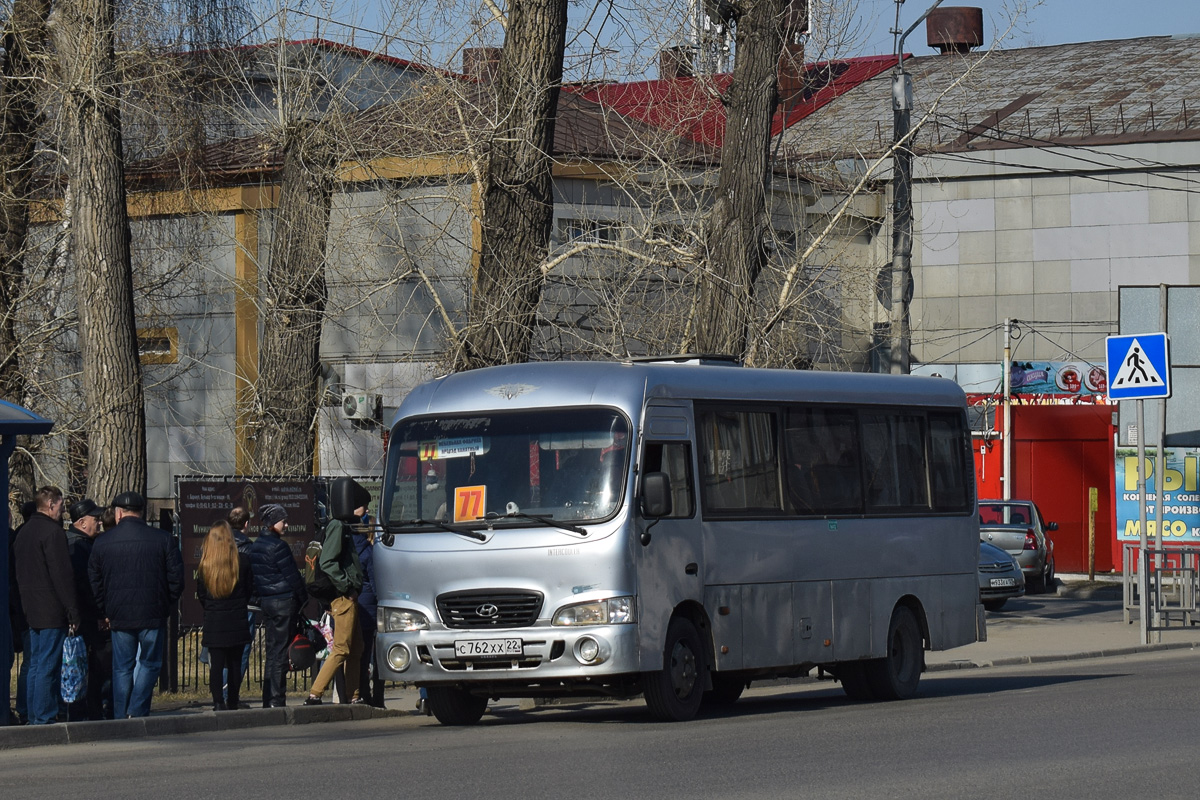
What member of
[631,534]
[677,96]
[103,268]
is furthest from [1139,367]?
[103,268]

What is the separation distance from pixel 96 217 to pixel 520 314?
15.0 feet

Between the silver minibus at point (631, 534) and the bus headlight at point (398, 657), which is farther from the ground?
the silver minibus at point (631, 534)

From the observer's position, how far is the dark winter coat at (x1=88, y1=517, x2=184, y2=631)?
12250mm

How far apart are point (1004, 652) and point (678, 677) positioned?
893 centimetres

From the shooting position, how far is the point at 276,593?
1320 centimetres

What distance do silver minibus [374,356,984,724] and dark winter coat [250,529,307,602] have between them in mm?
1147

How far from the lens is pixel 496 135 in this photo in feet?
58.6

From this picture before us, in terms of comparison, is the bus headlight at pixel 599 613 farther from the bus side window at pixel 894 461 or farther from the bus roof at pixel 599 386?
the bus side window at pixel 894 461

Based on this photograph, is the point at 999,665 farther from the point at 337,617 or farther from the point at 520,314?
the point at 337,617

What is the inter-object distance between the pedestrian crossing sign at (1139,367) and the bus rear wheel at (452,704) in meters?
10.8

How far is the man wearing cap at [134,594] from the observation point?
482 inches

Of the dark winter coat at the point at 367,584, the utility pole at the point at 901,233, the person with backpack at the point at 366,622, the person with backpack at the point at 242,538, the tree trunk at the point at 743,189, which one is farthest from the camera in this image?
the utility pole at the point at 901,233

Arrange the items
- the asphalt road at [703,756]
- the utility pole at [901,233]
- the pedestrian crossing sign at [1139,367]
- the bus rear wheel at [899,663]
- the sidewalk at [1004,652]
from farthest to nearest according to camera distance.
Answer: the utility pole at [901,233]
the pedestrian crossing sign at [1139,367]
the bus rear wheel at [899,663]
the sidewalk at [1004,652]
the asphalt road at [703,756]

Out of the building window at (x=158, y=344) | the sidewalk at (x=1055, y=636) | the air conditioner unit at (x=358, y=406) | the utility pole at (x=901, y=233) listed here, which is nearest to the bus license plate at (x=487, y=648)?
the sidewalk at (x=1055, y=636)
